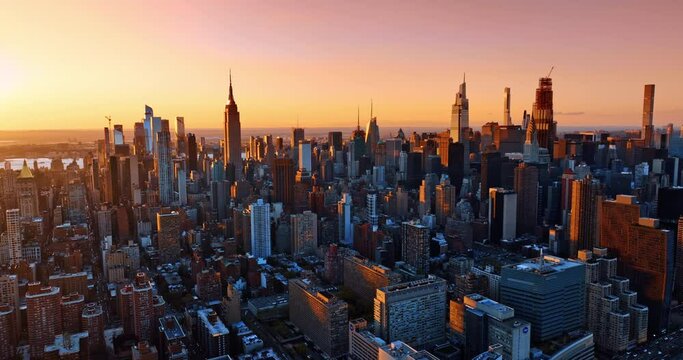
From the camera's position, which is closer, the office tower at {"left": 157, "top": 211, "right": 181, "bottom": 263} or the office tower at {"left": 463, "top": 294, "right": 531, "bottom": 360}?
the office tower at {"left": 463, "top": 294, "right": 531, "bottom": 360}

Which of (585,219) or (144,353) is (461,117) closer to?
(585,219)

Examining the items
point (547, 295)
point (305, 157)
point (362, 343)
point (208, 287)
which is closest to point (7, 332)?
point (208, 287)

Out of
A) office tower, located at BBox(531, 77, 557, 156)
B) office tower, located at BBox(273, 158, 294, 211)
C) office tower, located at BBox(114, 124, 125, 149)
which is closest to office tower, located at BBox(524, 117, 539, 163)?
office tower, located at BBox(531, 77, 557, 156)

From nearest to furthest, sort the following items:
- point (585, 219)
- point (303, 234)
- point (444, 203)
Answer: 1. point (585, 219)
2. point (303, 234)
3. point (444, 203)

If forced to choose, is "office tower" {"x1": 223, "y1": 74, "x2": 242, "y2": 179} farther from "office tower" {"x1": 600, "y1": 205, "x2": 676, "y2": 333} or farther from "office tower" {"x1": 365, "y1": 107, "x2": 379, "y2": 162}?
"office tower" {"x1": 600, "y1": 205, "x2": 676, "y2": 333}

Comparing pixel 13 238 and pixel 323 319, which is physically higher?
pixel 13 238

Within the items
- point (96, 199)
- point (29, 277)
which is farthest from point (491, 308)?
point (96, 199)
